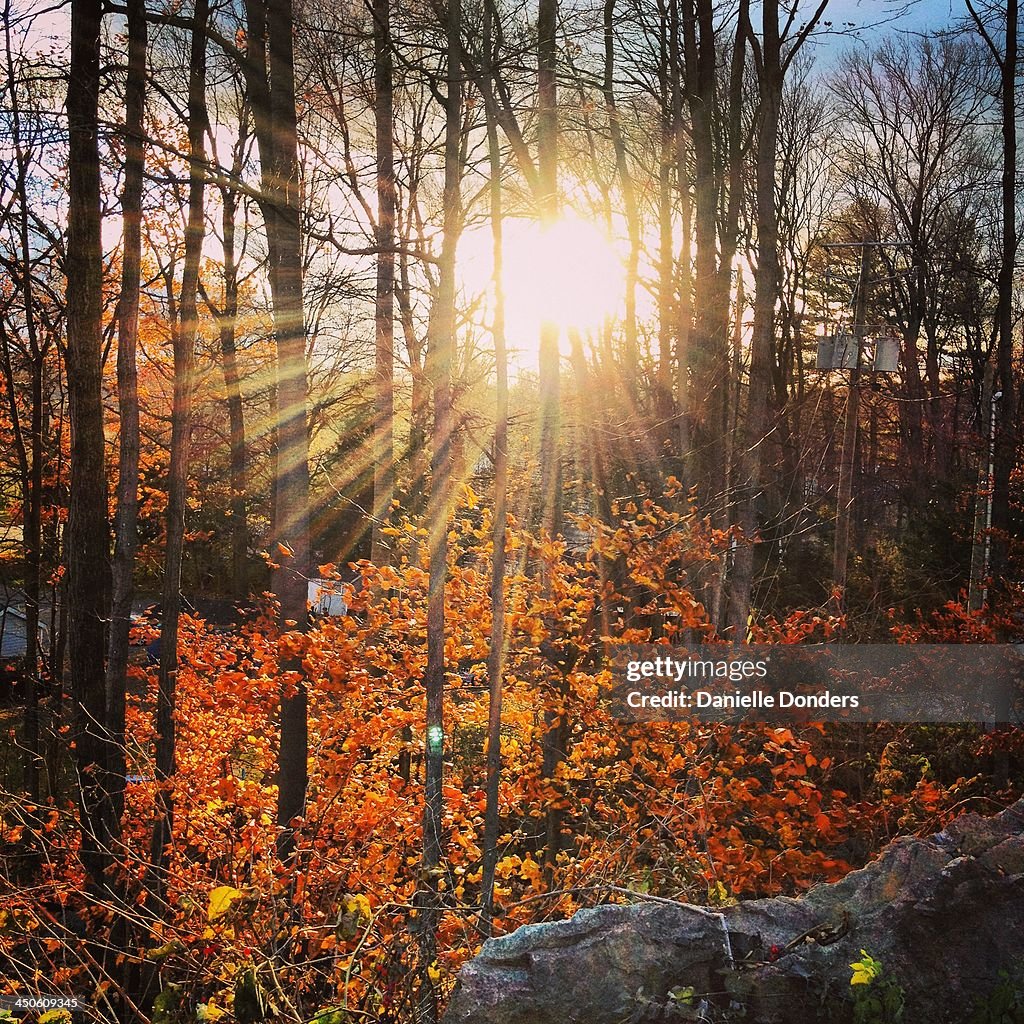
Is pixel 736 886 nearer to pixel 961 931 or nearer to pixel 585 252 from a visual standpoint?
pixel 961 931

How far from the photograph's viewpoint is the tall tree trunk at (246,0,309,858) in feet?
26.0

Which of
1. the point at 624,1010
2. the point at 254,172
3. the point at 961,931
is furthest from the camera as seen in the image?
the point at 254,172

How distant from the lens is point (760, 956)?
128 inches

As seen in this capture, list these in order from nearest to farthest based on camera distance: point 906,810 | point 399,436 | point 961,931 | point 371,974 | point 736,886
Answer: point 961,931
point 371,974
point 736,886
point 906,810
point 399,436

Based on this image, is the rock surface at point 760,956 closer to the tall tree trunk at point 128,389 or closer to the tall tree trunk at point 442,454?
the tall tree trunk at point 442,454

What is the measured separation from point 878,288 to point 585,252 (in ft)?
68.3

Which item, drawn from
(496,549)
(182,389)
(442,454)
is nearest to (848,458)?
(442,454)

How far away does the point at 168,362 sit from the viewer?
653 inches

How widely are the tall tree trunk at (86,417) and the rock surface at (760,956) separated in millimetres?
5097

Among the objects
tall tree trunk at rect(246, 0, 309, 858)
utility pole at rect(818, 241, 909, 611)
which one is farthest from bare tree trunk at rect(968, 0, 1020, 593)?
tall tree trunk at rect(246, 0, 309, 858)

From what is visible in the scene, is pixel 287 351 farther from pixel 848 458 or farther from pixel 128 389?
pixel 848 458

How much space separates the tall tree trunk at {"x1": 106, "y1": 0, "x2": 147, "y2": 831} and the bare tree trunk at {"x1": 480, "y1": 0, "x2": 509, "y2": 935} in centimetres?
319

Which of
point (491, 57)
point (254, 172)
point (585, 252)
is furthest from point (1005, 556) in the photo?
point (254, 172)

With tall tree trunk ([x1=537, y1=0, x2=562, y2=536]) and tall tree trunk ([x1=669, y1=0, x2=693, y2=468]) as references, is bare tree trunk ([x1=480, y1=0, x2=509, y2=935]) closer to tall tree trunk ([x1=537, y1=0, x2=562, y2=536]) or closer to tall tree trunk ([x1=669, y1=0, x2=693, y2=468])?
tall tree trunk ([x1=537, y1=0, x2=562, y2=536])
